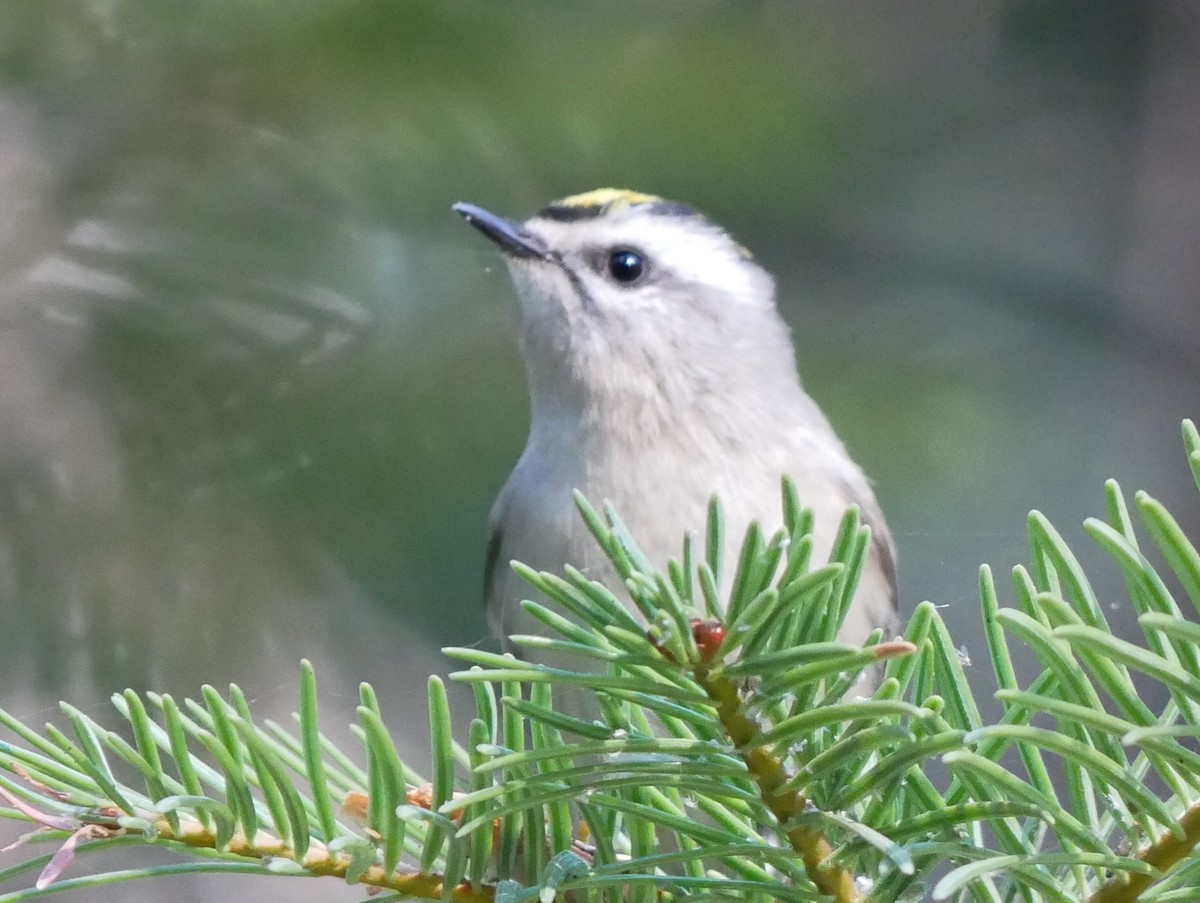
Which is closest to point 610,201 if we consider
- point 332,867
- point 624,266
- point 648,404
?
point 624,266

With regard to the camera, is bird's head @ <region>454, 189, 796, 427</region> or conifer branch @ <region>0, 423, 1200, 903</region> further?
bird's head @ <region>454, 189, 796, 427</region>

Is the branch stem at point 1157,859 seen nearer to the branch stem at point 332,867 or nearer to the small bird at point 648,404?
the branch stem at point 332,867

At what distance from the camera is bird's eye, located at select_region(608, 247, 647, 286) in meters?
0.69

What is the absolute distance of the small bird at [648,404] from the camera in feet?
Result: 1.87

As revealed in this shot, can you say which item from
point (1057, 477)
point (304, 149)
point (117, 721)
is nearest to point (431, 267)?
point (304, 149)

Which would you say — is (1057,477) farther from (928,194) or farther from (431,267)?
Result: (431,267)

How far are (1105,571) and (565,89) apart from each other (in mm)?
584

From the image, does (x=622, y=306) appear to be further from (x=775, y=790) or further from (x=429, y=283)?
(x=775, y=790)

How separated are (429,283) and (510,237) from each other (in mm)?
243

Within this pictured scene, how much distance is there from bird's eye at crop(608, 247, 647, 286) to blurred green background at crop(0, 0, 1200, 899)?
0.65 feet

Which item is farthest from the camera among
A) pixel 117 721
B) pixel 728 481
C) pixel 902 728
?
pixel 117 721

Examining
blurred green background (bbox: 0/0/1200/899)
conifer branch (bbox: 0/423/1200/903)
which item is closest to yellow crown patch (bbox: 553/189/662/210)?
blurred green background (bbox: 0/0/1200/899)

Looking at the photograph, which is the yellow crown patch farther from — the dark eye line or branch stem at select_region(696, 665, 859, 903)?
branch stem at select_region(696, 665, 859, 903)

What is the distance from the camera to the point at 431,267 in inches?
34.8
